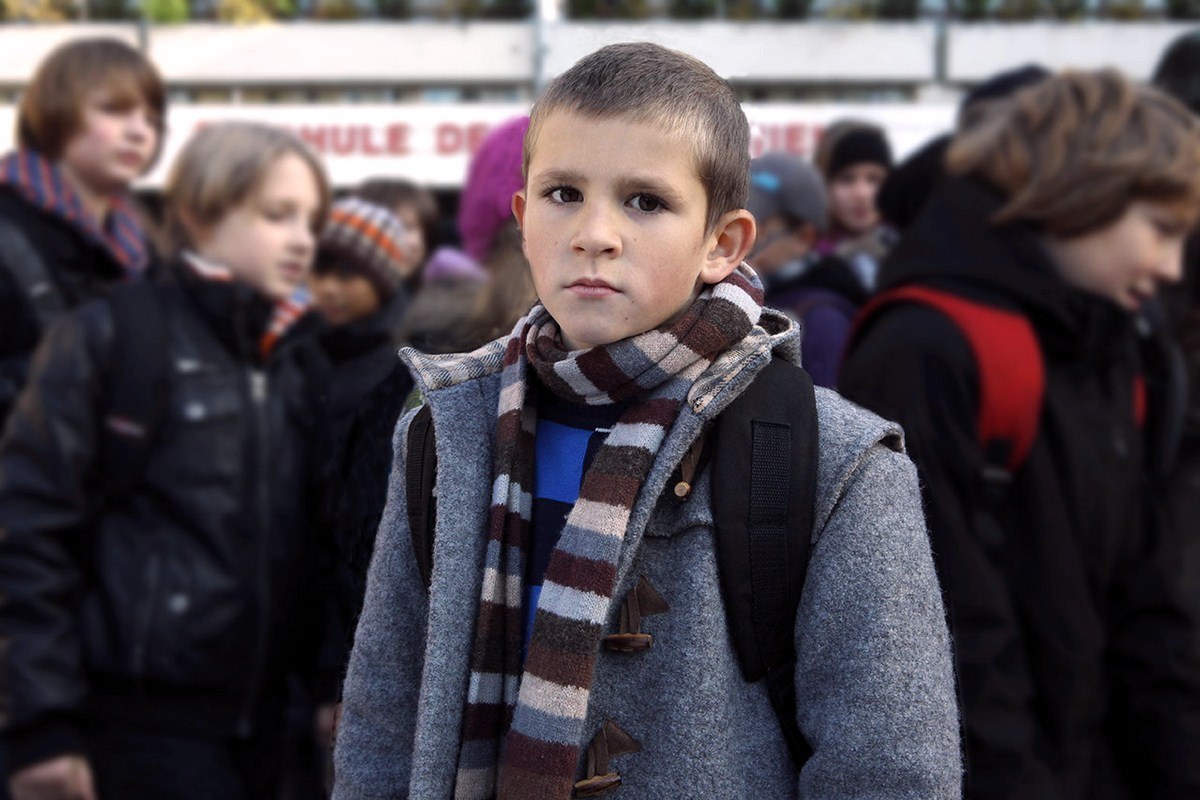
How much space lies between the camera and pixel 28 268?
353 cm

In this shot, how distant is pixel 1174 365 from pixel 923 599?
197 centimetres

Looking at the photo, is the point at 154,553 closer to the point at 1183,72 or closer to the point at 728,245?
the point at 728,245

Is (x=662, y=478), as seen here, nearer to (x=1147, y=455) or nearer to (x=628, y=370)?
(x=628, y=370)

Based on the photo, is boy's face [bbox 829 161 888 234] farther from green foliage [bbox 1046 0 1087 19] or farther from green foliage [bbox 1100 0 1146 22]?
green foliage [bbox 1100 0 1146 22]

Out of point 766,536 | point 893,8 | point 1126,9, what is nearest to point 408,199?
point 766,536

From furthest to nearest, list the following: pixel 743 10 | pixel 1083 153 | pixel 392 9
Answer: pixel 743 10 → pixel 392 9 → pixel 1083 153

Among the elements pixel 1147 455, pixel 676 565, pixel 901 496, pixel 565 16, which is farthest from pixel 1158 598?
pixel 565 16

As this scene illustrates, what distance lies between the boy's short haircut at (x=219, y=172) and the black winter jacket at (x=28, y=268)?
1.24ft

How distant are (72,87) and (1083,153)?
2803 mm

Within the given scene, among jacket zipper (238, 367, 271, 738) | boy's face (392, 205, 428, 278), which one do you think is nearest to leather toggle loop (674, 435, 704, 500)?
jacket zipper (238, 367, 271, 738)

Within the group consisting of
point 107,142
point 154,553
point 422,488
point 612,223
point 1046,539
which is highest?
point 612,223

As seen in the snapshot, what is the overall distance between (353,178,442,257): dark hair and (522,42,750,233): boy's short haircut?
3.60 m

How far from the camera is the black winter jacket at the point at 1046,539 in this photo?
2305 millimetres

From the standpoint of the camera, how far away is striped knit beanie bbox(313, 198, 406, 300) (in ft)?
13.0
